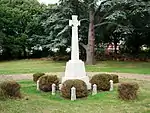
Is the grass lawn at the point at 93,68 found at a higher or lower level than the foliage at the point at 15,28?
lower

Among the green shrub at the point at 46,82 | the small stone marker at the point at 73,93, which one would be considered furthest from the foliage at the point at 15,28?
the small stone marker at the point at 73,93

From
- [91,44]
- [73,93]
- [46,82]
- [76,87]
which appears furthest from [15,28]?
[73,93]

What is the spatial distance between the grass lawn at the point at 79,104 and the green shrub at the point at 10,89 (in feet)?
1.41

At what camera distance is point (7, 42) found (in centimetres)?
3291

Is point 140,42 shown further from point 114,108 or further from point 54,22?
point 114,108

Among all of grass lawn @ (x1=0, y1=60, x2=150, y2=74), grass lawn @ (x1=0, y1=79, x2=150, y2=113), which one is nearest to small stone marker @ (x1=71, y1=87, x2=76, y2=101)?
grass lawn @ (x1=0, y1=79, x2=150, y2=113)

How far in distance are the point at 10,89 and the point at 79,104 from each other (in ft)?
7.68

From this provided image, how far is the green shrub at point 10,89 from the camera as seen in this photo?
10.5 metres

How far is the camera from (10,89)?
417 inches

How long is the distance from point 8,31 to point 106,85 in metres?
23.6

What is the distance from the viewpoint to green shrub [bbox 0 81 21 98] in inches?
415

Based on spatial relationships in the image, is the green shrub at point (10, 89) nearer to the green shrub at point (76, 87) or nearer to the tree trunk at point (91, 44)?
the green shrub at point (76, 87)

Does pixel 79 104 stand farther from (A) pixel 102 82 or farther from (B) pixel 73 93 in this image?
(A) pixel 102 82

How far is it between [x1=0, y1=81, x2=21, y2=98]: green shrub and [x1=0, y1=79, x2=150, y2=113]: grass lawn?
430 mm
